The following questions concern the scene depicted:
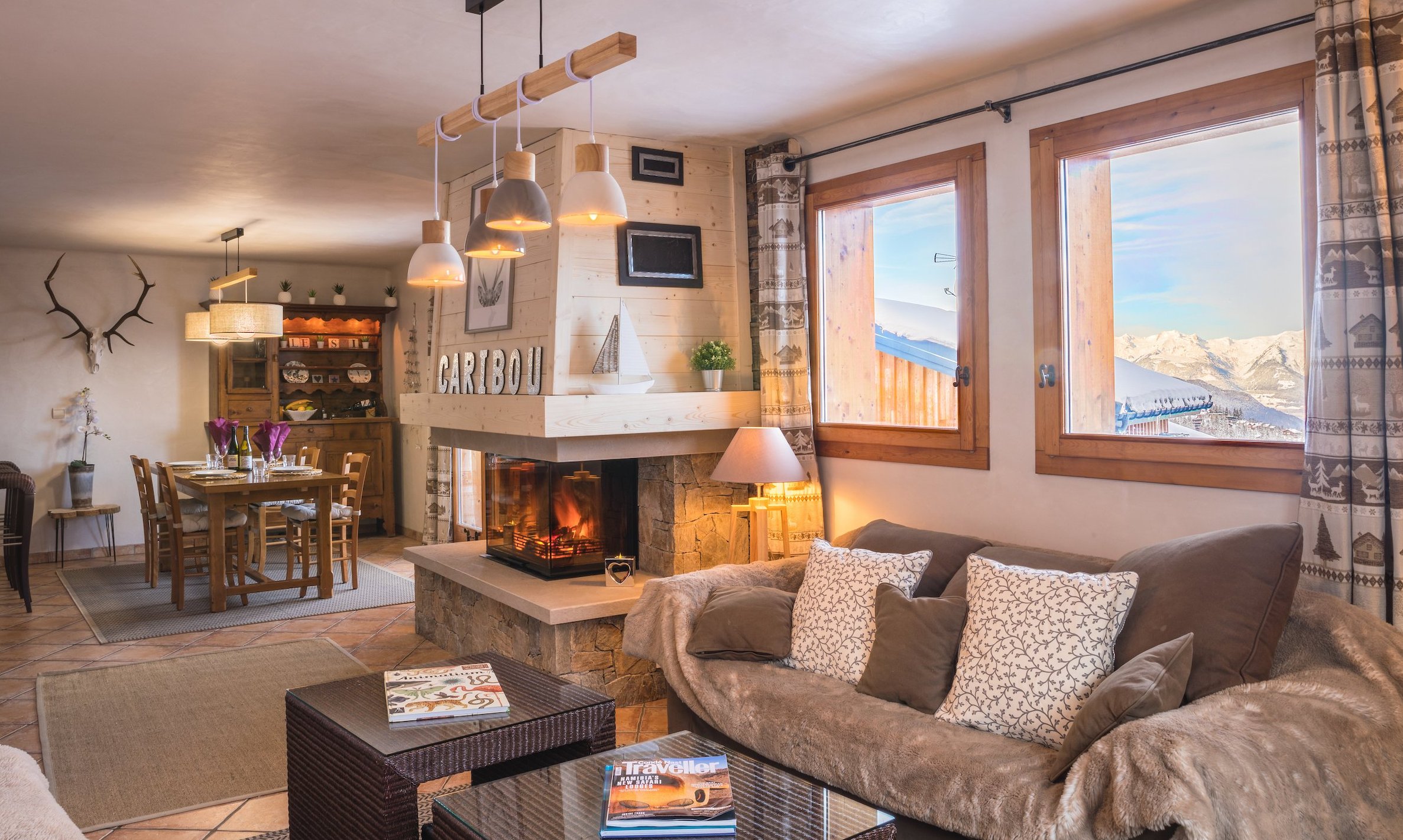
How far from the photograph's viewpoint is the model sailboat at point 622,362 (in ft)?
14.0

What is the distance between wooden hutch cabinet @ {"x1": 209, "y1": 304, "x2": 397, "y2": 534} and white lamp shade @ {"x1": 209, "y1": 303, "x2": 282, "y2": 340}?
1652 mm

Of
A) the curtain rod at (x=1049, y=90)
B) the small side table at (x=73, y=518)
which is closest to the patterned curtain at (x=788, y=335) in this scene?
the curtain rod at (x=1049, y=90)

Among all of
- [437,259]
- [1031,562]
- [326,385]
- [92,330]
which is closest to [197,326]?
[92,330]

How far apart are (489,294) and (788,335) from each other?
1.55 metres

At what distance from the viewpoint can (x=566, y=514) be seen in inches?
181

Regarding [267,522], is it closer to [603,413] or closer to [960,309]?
[603,413]

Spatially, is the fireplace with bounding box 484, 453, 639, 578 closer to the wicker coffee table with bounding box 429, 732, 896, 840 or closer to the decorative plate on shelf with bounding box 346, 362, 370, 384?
the wicker coffee table with bounding box 429, 732, 896, 840

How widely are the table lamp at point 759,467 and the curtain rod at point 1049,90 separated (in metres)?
1.27

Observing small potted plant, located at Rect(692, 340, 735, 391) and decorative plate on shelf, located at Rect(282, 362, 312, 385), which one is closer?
small potted plant, located at Rect(692, 340, 735, 391)

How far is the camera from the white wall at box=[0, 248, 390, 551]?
7875 mm

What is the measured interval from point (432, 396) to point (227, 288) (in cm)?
456

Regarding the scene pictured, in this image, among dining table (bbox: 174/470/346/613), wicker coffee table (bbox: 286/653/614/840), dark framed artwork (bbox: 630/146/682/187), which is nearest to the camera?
wicker coffee table (bbox: 286/653/614/840)

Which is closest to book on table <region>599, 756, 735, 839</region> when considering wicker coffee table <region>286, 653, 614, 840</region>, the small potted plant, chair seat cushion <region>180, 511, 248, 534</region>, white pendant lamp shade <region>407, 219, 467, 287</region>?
wicker coffee table <region>286, 653, 614, 840</region>

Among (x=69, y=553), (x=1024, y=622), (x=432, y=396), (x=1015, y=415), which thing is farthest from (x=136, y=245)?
(x=1024, y=622)
